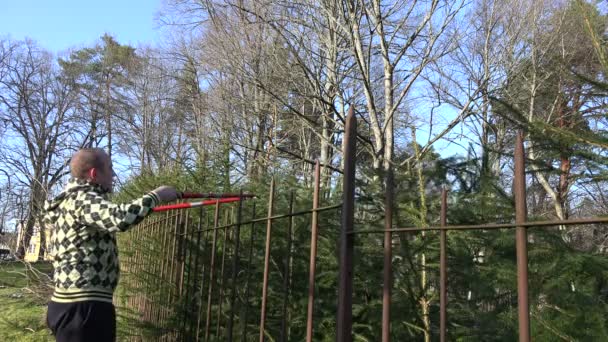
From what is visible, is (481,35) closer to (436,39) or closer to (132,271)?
(436,39)

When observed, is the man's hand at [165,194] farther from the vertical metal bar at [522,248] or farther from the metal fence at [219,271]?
the vertical metal bar at [522,248]

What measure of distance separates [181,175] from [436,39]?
4.89 meters

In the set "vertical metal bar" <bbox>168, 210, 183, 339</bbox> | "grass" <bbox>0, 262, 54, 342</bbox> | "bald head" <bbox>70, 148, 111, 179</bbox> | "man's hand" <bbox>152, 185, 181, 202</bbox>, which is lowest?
"grass" <bbox>0, 262, 54, 342</bbox>

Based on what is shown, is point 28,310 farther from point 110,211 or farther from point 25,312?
point 110,211

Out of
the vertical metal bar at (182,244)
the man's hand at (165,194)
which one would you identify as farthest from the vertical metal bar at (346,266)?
the vertical metal bar at (182,244)

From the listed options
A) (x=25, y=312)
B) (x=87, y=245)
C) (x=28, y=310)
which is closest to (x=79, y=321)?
(x=87, y=245)

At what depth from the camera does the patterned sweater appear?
110 inches

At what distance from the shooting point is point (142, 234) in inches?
233

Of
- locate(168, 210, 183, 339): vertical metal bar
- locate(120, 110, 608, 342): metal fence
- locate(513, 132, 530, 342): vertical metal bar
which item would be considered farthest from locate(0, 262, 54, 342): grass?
locate(513, 132, 530, 342): vertical metal bar

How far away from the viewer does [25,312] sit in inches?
404

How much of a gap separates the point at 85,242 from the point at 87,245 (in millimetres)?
20

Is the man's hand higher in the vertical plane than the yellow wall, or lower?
higher

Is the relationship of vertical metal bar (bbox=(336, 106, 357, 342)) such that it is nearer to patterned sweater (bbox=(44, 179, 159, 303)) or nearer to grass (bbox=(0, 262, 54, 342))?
patterned sweater (bbox=(44, 179, 159, 303))

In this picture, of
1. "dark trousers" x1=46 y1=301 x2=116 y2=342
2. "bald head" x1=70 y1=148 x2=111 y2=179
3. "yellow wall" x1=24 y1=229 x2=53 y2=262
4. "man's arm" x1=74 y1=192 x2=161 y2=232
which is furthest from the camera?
"yellow wall" x1=24 y1=229 x2=53 y2=262
